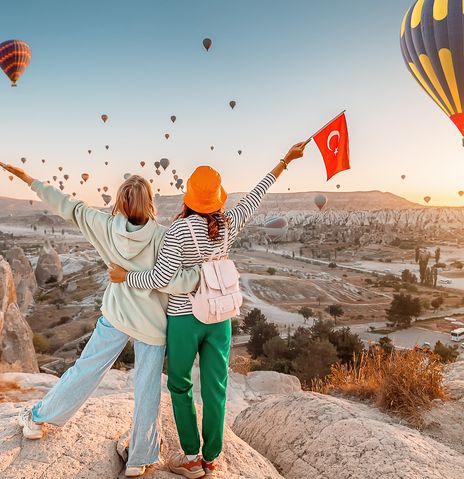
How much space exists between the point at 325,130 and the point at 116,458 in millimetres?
2160

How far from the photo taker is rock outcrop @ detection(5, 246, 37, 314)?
2803 cm

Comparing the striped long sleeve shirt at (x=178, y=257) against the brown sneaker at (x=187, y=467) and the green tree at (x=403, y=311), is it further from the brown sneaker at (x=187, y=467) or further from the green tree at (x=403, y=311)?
the green tree at (x=403, y=311)

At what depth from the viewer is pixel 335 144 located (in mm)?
2957

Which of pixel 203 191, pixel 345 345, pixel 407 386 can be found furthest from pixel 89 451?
pixel 345 345

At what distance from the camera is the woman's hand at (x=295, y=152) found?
105 inches

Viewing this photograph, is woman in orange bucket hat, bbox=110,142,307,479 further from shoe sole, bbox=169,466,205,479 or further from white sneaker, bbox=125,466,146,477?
white sneaker, bbox=125,466,146,477

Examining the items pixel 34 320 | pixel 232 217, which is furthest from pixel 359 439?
pixel 34 320

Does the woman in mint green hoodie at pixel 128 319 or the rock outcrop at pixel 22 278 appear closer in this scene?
the woman in mint green hoodie at pixel 128 319

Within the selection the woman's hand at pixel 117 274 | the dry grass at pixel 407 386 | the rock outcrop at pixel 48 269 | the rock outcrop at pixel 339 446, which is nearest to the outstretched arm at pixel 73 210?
the woman's hand at pixel 117 274

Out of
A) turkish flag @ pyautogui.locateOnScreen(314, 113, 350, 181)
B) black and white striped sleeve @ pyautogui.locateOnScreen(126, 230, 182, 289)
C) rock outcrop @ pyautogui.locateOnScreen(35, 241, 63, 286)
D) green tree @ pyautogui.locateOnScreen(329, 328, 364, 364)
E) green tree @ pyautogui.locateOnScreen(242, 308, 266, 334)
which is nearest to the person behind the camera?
black and white striped sleeve @ pyautogui.locateOnScreen(126, 230, 182, 289)

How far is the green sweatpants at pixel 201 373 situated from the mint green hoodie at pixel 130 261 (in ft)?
0.32

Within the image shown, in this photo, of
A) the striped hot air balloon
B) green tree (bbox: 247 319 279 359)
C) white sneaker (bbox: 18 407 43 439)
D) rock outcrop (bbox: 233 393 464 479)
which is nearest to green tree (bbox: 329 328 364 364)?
green tree (bbox: 247 319 279 359)

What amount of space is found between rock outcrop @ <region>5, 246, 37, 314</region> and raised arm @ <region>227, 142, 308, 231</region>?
92.9ft

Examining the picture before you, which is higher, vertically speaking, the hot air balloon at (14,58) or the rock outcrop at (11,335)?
the hot air balloon at (14,58)
